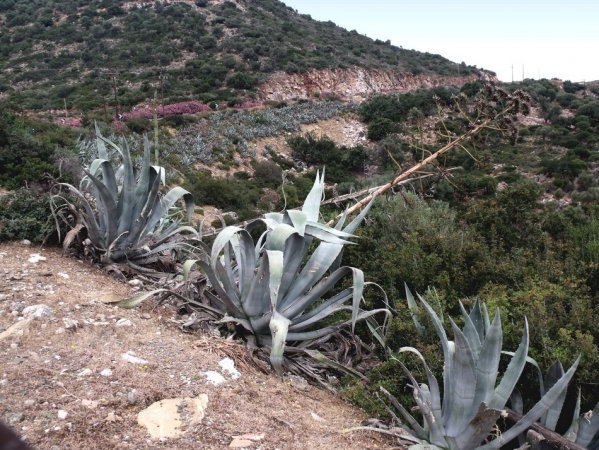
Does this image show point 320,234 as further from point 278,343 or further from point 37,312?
point 37,312

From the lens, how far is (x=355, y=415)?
2.93m

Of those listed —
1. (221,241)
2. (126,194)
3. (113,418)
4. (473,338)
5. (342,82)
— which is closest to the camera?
(113,418)

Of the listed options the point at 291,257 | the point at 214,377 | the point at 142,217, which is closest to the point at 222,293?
the point at 291,257

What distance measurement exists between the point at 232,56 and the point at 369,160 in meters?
20.4

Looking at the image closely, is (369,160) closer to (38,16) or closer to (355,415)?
(355,415)

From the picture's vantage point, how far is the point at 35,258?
13.0ft

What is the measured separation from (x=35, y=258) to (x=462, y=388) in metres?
3.45

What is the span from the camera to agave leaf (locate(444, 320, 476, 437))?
2562 mm

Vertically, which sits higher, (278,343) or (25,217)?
(25,217)

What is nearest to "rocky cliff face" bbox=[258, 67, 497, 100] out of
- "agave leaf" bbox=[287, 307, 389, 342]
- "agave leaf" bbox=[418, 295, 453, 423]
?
"agave leaf" bbox=[287, 307, 389, 342]

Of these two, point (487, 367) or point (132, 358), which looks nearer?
point (487, 367)

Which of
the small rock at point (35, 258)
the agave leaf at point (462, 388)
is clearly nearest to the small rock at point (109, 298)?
the small rock at point (35, 258)

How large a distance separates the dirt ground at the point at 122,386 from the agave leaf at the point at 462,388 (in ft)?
1.38

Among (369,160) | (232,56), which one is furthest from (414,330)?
(232,56)
